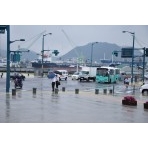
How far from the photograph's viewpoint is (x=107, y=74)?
38.5 metres

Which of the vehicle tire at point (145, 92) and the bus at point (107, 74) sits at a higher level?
the bus at point (107, 74)

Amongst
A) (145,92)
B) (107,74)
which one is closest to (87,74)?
(107,74)

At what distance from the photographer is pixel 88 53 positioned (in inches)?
1122

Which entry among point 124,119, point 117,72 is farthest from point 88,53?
point 124,119

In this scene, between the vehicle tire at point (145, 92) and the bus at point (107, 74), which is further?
the bus at point (107, 74)

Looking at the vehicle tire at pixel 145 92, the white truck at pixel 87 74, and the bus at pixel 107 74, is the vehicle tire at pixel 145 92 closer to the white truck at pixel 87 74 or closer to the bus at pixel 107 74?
the bus at pixel 107 74

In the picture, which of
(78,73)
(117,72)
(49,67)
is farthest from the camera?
(78,73)

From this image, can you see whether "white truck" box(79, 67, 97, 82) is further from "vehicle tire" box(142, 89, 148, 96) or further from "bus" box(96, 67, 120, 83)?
"vehicle tire" box(142, 89, 148, 96)

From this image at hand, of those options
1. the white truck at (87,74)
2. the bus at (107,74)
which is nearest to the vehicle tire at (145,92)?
the bus at (107,74)

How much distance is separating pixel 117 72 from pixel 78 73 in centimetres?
944

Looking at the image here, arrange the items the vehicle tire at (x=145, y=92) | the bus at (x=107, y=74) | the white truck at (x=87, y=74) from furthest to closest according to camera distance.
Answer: the white truck at (x=87, y=74) → the bus at (x=107, y=74) → the vehicle tire at (x=145, y=92)

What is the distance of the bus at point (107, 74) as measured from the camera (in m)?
38.2

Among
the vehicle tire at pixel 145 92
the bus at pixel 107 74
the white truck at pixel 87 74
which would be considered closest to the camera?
the vehicle tire at pixel 145 92
